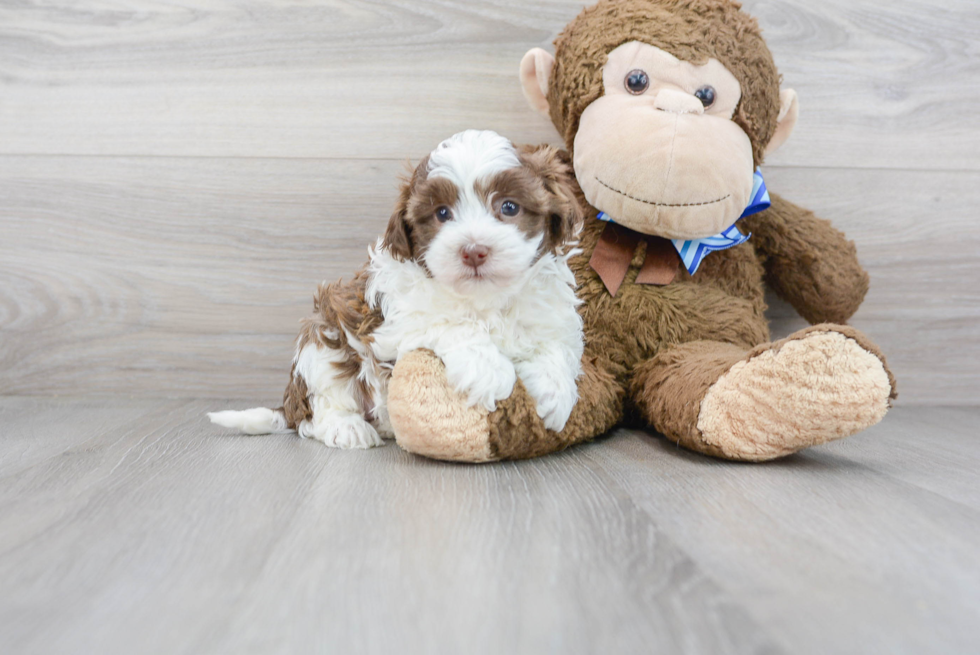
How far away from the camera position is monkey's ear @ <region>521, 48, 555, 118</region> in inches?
54.6

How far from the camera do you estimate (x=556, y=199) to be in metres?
1.10

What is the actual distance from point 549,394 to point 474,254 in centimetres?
25

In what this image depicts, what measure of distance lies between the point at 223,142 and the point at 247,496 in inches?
37.7

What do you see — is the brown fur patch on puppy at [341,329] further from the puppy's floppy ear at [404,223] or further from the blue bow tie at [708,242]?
the blue bow tie at [708,242]

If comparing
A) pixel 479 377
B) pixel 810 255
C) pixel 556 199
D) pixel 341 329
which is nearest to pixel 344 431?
pixel 341 329

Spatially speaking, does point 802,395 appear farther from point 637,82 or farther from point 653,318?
point 637,82

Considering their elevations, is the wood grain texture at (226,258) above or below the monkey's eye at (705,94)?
below

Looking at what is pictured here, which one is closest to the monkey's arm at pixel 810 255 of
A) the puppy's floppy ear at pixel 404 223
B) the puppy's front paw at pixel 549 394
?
the puppy's front paw at pixel 549 394

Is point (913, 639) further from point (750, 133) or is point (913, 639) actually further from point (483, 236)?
point (750, 133)

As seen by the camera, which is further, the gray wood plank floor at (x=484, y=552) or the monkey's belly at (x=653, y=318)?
the monkey's belly at (x=653, y=318)

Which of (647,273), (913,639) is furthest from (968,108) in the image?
(913,639)

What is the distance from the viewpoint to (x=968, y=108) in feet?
5.30

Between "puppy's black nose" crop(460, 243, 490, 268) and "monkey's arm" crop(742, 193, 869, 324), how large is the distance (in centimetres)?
71

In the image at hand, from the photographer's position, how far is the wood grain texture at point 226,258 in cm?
162
